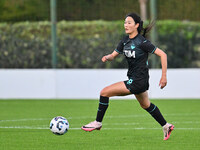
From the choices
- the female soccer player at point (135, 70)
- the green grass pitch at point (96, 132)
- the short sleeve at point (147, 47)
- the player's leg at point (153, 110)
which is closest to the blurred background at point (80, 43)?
the green grass pitch at point (96, 132)

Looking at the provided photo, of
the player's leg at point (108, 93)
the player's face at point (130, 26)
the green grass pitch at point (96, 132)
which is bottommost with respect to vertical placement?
the green grass pitch at point (96, 132)

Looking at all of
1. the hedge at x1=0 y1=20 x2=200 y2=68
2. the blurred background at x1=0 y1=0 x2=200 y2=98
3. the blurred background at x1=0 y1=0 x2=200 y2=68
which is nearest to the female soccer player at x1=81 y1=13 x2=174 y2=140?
the blurred background at x1=0 y1=0 x2=200 y2=98

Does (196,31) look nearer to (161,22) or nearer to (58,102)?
(161,22)

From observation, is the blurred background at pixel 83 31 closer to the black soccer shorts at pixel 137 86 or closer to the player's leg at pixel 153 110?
the player's leg at pixel 153 110

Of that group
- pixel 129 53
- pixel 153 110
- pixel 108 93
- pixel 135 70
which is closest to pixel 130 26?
pixel 129 53

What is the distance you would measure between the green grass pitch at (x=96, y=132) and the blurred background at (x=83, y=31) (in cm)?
361

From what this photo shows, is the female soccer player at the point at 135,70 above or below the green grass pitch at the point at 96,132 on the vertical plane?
above

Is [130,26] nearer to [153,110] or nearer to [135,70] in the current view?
[135,70]

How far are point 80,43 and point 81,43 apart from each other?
0.04 m

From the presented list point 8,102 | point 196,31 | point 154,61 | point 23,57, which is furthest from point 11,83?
point 196,31

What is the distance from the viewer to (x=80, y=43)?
20875 millimetres

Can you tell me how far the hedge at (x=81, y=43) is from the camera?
1992 centimetres

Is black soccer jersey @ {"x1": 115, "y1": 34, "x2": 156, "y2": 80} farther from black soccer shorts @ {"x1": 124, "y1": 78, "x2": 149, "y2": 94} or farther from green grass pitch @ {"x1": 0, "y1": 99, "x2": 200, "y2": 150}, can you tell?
green grass pitch @ {"x1": 0, "y1": 99, "x2": 200, "y2": 150}

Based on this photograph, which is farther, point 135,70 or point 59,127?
Answer: point 59,127
